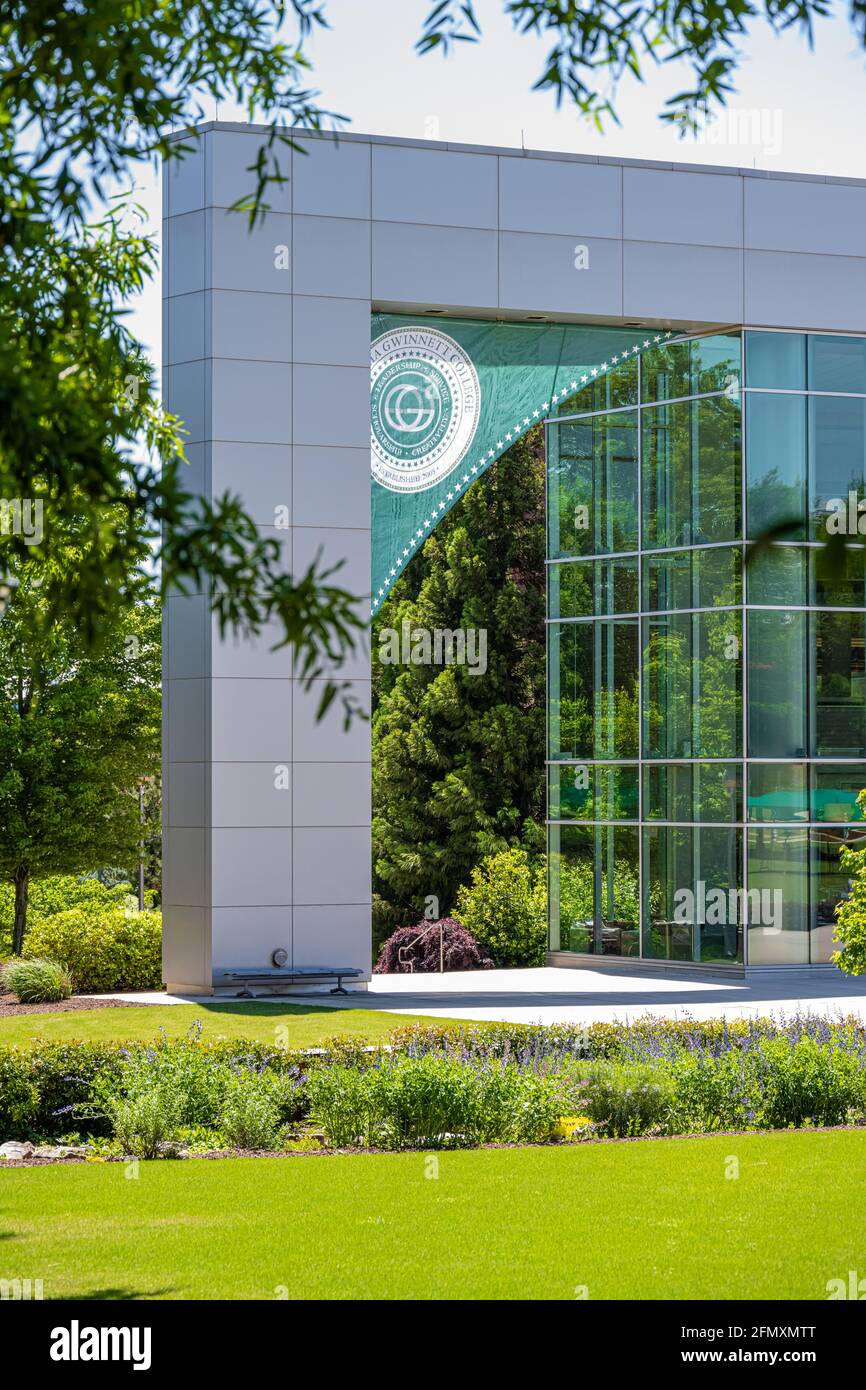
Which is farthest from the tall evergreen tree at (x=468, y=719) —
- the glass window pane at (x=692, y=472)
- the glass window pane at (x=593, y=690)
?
the glass window pane at (x=692, y=472)

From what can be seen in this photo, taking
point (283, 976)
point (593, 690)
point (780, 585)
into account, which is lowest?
point (283, 976)

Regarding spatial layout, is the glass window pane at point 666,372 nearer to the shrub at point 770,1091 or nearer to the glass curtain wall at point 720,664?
the glass curtain wall at point 720,664

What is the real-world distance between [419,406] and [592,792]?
641cm

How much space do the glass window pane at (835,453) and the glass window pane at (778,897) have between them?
15.2 ft

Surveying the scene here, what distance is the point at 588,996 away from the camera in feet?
69.1

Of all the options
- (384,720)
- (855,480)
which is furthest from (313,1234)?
(384,720)

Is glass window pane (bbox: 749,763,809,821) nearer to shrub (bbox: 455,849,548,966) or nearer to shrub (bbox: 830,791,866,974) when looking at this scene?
shrub (bbox: 455,849,548,966)

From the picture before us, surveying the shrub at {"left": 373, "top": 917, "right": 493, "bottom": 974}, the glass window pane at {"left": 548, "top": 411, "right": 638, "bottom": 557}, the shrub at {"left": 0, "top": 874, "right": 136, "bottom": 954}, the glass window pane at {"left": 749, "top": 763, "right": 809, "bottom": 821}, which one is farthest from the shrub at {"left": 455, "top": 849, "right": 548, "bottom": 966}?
the shrub at {"left": 0, "top": 874, "right": 136, "bottom": 954}

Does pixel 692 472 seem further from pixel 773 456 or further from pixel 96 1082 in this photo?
pixel 96 1082

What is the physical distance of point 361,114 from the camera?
18531 mm

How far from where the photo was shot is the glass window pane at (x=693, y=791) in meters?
23.5

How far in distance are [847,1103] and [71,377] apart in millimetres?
9520

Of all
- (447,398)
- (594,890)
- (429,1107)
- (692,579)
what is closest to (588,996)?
(594,890)
